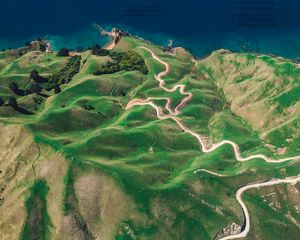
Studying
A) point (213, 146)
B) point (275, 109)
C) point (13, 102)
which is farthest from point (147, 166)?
point (13, 102)

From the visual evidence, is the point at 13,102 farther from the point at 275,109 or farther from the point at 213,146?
the point at 275,109

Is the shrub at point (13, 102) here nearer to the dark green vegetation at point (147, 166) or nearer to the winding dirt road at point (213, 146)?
the dark green vegetation at point (147, 166)

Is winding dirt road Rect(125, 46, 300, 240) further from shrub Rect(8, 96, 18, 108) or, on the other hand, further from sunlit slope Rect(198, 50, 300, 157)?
shrub Rect(8, 96, 18, 108)

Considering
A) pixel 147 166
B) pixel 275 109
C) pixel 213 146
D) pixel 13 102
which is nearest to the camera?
pixel 147 166

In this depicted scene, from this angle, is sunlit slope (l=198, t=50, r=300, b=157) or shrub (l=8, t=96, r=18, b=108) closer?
sunlit slope (l=198, t=50, r=300, b=157)

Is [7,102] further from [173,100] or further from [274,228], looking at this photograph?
[274,228]

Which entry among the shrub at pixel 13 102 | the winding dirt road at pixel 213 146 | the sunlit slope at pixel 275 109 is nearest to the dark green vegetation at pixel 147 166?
the sunlit slope at pixel 275 109

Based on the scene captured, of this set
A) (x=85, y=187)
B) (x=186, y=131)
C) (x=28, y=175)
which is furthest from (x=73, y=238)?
(x=186, y=131)

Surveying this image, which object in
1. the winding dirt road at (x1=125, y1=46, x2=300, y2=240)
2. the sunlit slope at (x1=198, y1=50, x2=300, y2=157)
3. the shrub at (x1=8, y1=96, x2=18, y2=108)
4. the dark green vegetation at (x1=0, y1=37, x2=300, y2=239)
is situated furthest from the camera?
the shrub at (x1=8, y1=96, x2=18, y2=108)

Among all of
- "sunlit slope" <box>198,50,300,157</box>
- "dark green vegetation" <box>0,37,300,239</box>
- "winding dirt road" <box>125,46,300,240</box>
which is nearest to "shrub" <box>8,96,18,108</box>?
"dark green vegetation" <box>0,37,300,239</box>
